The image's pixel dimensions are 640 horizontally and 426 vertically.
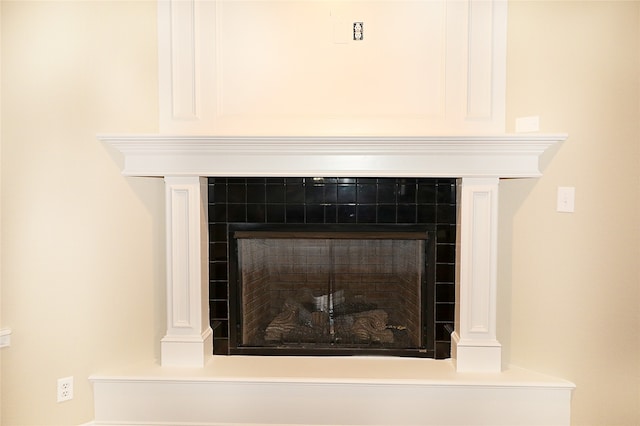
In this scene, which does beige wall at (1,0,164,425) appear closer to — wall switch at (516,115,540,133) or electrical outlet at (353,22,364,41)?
electrical outlet at (353,22,364,41)

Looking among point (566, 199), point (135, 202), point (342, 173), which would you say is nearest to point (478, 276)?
point (566, 199)

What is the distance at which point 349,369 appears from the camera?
86.7 inches

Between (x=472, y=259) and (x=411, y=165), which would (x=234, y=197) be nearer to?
(x=411, y=165)

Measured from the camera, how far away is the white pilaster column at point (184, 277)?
7.10ft

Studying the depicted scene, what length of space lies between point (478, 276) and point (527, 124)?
805mm

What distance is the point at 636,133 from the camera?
1.97m

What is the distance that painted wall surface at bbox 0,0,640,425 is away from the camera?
2008 mm

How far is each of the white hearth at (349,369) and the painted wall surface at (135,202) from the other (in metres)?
0.17

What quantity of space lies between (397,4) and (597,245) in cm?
156

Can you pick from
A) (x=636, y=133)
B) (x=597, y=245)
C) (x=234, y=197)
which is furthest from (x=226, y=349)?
(x=636, y=133)

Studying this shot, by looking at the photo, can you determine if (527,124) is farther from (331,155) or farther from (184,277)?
(184,277)

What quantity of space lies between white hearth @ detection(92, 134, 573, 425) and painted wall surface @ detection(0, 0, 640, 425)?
17cm

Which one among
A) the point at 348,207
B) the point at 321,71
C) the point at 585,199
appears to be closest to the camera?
the point at 585,199

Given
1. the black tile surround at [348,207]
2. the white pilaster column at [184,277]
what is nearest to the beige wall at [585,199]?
the black tile surround at [348,207]
